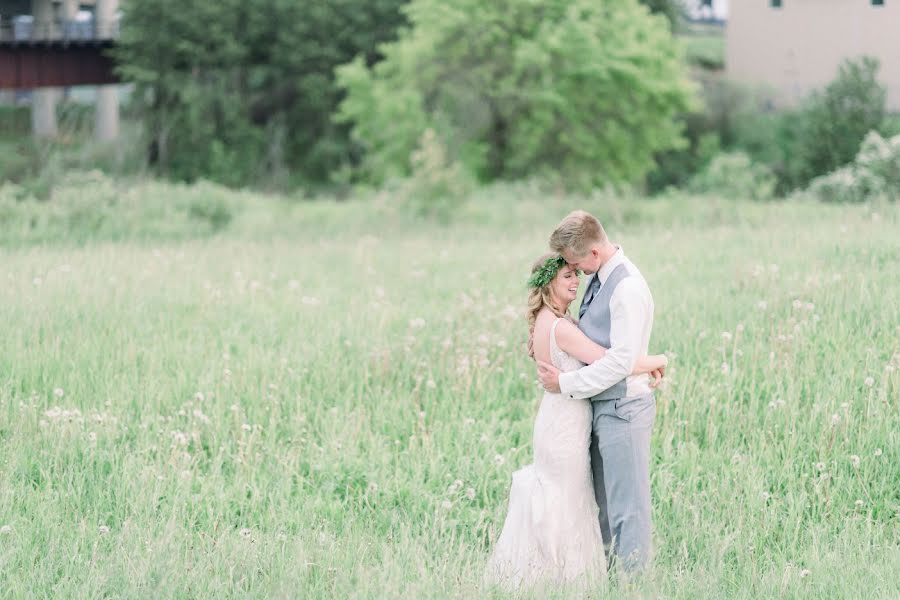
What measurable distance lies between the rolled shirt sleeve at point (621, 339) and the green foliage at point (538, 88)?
114 feet

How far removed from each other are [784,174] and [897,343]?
48425 mm

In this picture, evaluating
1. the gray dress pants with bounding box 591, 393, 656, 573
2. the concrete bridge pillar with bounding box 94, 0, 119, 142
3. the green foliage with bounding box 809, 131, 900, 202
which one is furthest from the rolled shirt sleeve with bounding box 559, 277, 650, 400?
the concrete bridge pillar with bounding box 94, 0, 119, 142

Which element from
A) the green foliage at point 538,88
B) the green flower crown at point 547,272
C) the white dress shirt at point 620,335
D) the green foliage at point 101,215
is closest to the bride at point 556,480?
the green flower crown at point 547,272

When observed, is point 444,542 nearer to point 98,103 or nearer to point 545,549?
point 545,549

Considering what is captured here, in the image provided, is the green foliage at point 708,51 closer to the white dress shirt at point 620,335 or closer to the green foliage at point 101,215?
the green foliage at point 101,215

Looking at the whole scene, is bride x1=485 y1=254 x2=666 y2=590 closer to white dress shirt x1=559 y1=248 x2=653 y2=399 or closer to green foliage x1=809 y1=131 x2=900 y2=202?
white dress shirt x1=559 y1=248 x2=653 y2=399

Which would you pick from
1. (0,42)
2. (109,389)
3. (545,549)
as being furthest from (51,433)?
(0,42)

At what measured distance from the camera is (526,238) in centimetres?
1869

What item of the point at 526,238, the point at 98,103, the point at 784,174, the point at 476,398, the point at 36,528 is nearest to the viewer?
the point at 36,528

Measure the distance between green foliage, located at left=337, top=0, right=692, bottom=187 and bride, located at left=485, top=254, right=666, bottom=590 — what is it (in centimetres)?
3463

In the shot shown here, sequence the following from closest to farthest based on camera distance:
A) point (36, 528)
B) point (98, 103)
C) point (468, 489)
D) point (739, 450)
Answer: point (36, 528) < point (468, 489) < point (739, 450) < point (98, 103)

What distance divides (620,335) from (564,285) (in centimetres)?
41

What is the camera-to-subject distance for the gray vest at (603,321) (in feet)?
17.4

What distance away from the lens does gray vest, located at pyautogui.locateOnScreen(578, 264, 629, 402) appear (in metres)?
5.32
